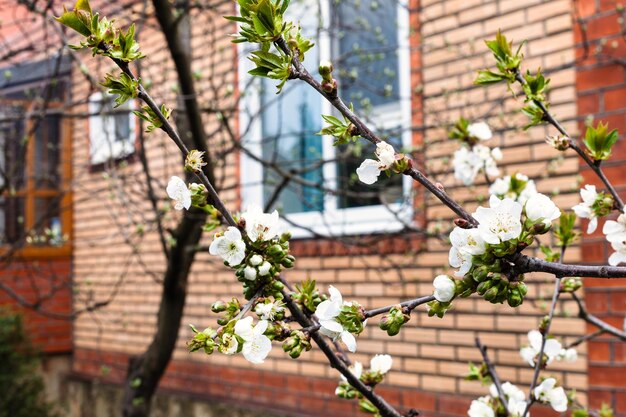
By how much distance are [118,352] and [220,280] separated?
5.54ft

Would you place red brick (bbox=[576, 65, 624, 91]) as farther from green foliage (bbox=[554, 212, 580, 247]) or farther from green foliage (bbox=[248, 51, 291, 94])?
green foliage (bbox=[248, 51, 291, 94])

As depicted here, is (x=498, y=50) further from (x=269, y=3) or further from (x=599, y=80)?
(x=599, y=80)

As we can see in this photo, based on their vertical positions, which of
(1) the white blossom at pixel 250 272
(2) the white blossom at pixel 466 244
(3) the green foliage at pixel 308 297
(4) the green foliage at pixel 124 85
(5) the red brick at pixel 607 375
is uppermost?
(4) the green foliage at pixel 124 85

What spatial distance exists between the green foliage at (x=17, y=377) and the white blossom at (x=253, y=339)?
545 cm

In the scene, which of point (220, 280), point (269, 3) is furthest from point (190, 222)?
point (269, 3)

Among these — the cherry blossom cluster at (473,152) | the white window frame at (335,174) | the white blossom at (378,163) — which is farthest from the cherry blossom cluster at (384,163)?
the white window frame at (335,174)

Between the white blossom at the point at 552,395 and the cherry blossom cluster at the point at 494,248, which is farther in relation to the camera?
the white blossom at the point at 552,395

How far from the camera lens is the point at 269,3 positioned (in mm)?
1045

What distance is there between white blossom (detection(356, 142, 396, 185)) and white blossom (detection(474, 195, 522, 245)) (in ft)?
0.66

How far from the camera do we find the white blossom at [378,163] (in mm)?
1146

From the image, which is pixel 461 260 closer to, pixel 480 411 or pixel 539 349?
pixel 480 411

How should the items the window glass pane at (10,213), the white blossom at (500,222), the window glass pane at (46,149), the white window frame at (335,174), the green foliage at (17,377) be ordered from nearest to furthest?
the white blossom at (500,222)
the white window frame at (335,174)
the green foliage at (17,377)
the window glass pane at (10,213)
the window glass pane at (46,149)

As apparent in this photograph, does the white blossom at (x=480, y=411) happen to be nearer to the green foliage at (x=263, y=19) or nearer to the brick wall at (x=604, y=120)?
the green foliage at (x=263, y=19)

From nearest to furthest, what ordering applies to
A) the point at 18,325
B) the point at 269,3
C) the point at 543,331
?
1. the point at 269,3
2. the point at 543,331
3. the point at 18,325
